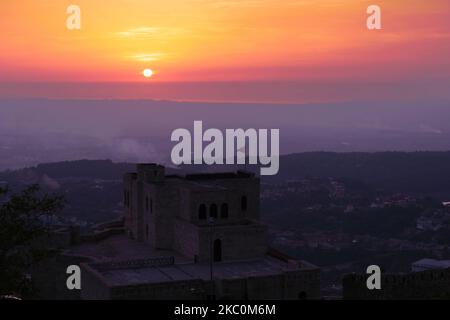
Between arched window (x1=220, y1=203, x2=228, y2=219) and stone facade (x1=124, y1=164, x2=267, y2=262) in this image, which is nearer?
stone facade (x1=124, y1=164, x2=267, y2=262)

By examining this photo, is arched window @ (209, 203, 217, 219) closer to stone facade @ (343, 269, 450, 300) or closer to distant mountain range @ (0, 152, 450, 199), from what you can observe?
stone facade @ (343, 269, 450, 300)

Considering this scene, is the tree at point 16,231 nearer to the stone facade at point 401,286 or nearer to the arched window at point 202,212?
the stone facade at point 401,286

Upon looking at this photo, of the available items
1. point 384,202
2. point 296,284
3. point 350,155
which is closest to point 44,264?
point 296,284

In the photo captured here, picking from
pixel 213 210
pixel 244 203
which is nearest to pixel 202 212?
pixel 213 210

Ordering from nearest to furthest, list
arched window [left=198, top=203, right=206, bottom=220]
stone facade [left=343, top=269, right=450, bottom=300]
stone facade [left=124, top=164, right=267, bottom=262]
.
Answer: stone facade [left=343, top=269, right=450, bottom=300]
stone facade [left=124, top=164, right=267, bottom=262]
arched window [left=198, top=203, right=206, bottom=220]

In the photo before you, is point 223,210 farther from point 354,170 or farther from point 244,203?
point 354,170

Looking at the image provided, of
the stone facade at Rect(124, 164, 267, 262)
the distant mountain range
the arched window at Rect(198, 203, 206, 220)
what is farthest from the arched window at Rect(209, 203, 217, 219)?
the distant mountain range

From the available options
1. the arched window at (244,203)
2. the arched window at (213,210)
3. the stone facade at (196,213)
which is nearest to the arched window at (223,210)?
the stone facade at (196,213)

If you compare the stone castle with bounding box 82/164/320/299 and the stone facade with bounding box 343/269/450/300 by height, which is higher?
the stone castle with bounding box 82/164/320/299
